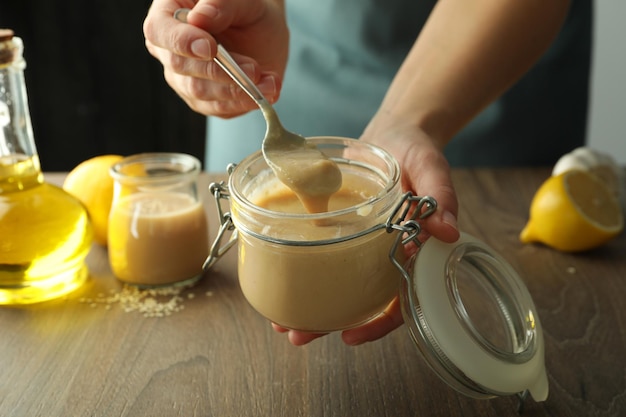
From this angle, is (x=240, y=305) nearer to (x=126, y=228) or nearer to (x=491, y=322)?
(x=126, y=228)

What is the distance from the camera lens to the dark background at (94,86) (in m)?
2.19

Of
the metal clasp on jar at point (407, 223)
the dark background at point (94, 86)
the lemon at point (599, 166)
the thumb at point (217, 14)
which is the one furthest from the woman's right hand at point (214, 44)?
the dark background at point (94, 86)

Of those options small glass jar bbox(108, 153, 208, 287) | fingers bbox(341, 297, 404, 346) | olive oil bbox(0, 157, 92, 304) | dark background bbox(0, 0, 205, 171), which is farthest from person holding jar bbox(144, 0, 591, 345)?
dark background bbox(0, 0, 205, 171)

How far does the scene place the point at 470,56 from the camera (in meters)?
1.12

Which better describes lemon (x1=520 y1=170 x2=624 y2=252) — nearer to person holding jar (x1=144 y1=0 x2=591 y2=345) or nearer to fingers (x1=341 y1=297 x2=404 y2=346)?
person holding jar (x1=144 y1=0 x2=591 y2=345)

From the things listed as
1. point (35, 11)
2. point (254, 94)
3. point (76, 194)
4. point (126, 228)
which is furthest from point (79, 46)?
point (254, 94)

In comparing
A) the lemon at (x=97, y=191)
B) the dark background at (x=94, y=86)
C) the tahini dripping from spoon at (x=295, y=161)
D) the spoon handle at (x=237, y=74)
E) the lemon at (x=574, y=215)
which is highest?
the spoon handle at (x=237, y=74)

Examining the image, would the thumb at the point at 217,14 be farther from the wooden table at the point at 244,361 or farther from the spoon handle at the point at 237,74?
the wooden table at the point at 244,361

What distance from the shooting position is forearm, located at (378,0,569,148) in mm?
1093

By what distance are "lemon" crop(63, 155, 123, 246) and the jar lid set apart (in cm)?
52

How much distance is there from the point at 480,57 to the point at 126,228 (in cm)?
57

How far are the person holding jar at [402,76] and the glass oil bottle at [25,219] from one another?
0.18 m

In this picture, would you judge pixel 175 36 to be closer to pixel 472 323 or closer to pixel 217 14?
pixel 217 14

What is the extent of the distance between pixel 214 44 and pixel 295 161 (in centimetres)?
15
